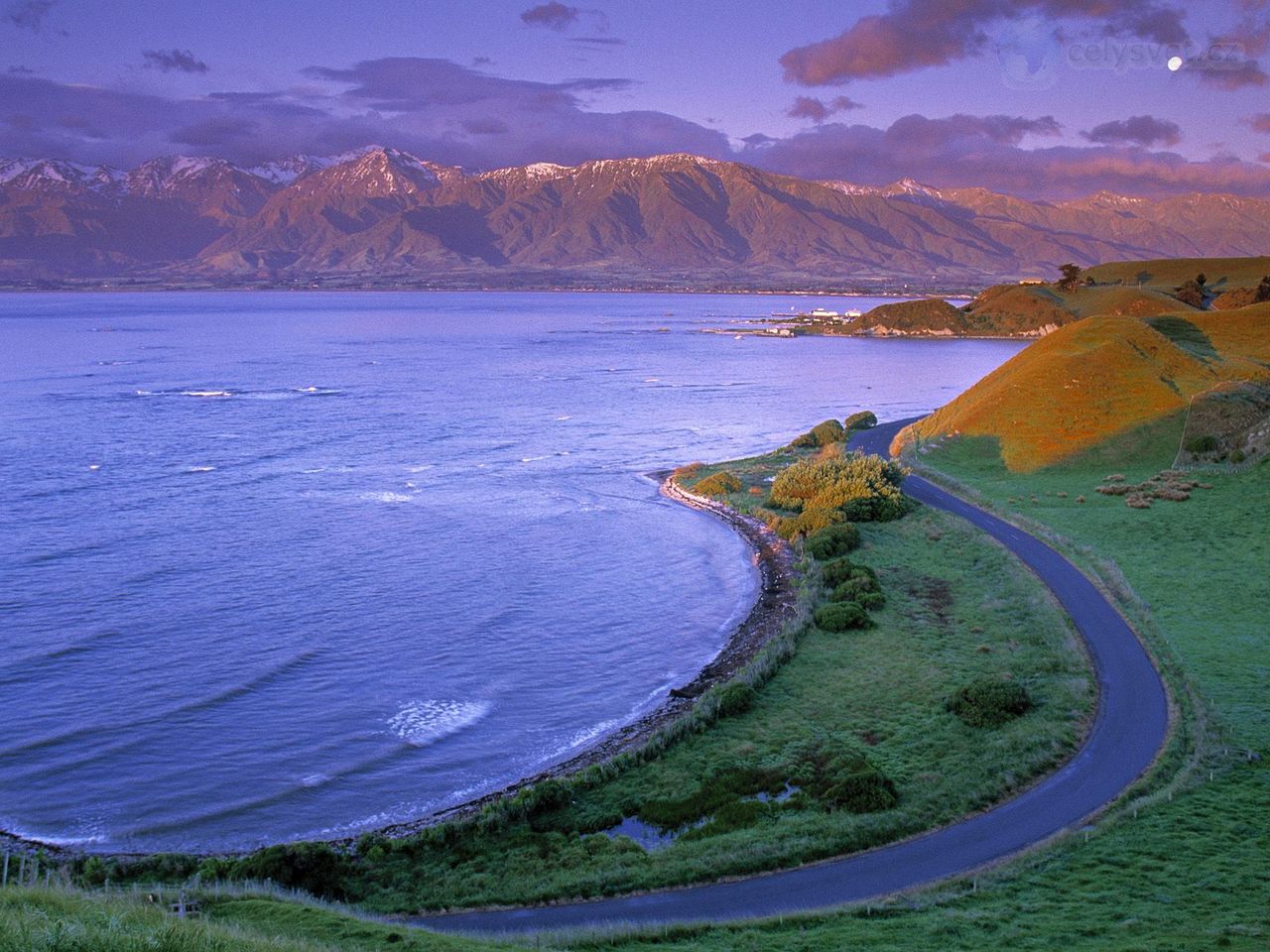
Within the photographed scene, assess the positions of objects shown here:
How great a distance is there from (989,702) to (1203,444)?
45682mm

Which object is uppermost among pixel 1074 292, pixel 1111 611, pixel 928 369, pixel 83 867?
pixel 1074 292

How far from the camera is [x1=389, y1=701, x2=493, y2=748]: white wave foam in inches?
1267

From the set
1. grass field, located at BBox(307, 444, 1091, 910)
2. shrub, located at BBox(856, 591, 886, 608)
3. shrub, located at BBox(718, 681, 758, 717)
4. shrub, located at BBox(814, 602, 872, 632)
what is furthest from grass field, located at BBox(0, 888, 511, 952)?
shrub, located at BBox(856, 591, 886, 608)

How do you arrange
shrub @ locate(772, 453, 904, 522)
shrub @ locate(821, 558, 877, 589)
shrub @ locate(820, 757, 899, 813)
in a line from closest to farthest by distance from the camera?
shrub @ locate(820, 757, 899, 813) < shrub @ locate(821, 558, 877, 589) < shrub @ locate(772, 453, 904, 522)

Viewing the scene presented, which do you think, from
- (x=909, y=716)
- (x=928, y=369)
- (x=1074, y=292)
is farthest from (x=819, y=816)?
(x=1074, y=292)

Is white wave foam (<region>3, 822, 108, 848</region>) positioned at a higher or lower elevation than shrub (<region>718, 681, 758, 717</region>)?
lower

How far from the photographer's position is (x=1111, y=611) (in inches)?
1586

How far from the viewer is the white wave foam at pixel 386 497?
6412cm

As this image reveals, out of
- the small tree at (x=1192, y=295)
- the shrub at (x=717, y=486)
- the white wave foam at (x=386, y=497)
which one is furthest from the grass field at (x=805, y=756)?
the small tree at (x=1192, y=295)

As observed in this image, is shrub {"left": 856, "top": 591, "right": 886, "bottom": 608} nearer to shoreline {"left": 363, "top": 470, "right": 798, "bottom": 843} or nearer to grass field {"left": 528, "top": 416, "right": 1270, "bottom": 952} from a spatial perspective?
shoreline {"left": 363, "top": 470, "right": 798, "bottom": 843}

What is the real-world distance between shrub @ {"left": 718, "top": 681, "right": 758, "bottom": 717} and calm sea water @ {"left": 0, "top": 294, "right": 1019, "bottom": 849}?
337 cm

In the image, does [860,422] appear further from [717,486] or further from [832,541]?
[832,541]

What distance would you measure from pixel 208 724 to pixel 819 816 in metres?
19.4

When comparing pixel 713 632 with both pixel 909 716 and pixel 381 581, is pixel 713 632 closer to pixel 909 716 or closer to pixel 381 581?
pixel 909 716
